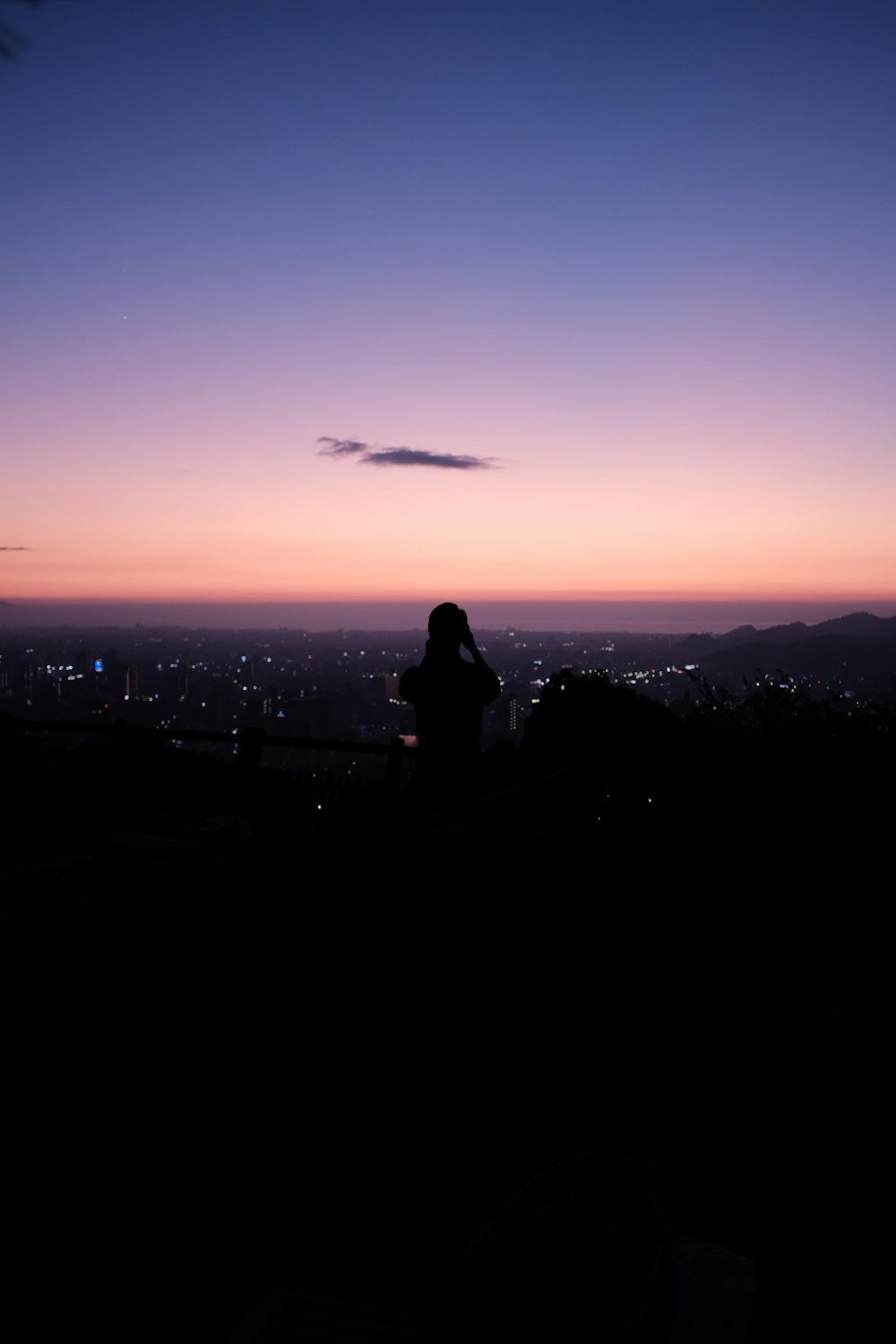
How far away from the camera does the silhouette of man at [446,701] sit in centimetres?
721

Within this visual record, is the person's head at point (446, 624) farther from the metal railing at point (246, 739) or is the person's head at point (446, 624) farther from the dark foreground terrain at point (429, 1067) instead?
the dark foreground terrain at point (429, 1067)

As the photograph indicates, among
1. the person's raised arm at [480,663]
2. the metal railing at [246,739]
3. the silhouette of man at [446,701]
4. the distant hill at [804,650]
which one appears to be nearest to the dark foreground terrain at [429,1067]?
the silhouette of man at [446,701]

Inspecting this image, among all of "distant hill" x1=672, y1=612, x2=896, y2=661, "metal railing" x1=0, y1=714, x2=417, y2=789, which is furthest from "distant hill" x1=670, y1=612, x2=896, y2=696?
"metal railing" x1=0, y1=714, x2=417, y2=789

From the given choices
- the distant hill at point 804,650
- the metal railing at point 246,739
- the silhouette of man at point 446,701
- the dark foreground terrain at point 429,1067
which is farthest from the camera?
the distant hill at point 804,650

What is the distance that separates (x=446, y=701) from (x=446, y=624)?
2.07 ft

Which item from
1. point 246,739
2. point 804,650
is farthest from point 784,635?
point 246,739

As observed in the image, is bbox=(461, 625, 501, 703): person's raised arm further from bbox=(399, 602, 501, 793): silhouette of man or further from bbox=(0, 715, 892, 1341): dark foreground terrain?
bbox=(0, 715, 892, 1341): dark foreground terrain

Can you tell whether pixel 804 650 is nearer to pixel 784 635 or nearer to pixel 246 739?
pixel 784 635

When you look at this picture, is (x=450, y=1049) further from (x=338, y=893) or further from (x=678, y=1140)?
(x=338, y=893)

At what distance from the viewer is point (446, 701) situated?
7207mm

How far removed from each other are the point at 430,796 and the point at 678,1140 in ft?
11.9

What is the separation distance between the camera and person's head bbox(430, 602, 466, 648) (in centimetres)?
724

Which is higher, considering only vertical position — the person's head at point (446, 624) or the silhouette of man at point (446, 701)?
the person's head at point (446, 624)

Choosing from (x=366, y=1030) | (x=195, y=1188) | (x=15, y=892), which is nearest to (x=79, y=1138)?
(x=195, y=1188)
